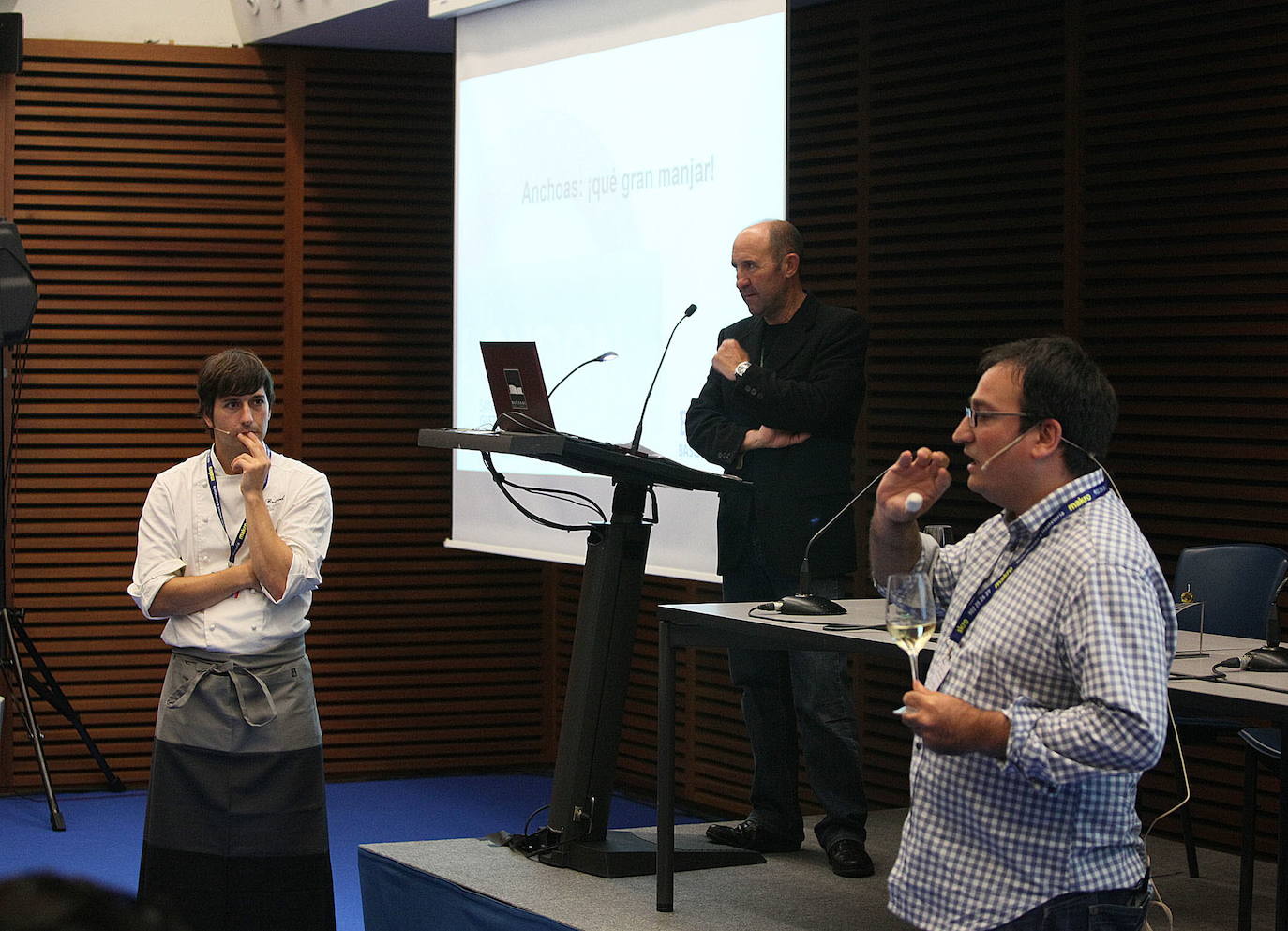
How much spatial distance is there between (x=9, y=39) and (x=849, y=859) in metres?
4.76

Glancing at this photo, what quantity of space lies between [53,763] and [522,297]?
2848mm

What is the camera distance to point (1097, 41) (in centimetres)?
477

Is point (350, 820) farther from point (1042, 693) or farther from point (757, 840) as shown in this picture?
point (1042, 693)

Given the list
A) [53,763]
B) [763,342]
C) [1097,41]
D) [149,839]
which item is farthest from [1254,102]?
[53,763]

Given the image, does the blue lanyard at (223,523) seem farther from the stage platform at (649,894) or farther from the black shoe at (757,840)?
the black shoe at (757,840)

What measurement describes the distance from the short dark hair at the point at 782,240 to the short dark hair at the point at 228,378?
52.4 inches

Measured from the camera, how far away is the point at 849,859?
388 cm

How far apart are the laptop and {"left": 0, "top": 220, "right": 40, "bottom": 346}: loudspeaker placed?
2534 millimetres

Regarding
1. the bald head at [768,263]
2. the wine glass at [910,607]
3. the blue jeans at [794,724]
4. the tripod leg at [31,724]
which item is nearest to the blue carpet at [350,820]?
the tripod leg at [31,724]

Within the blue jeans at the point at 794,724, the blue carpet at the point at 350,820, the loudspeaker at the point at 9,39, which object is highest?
the loudspeaker at the point at 9,39

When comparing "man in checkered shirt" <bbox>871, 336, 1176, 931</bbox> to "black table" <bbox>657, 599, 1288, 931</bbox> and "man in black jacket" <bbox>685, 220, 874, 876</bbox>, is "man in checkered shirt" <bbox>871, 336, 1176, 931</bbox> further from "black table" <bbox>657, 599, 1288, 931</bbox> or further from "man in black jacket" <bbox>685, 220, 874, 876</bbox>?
"man in black jacket" <bbox>685, 220, 874, 876</bbox>

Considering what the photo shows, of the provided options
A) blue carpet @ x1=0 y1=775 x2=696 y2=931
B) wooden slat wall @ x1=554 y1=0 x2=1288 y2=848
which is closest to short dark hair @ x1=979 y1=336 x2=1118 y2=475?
wooden slat wall @ x1=554 y1=0 x2=1288 y2=848

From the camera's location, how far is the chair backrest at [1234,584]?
158 inches

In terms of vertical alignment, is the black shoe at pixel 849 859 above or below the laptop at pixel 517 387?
below
